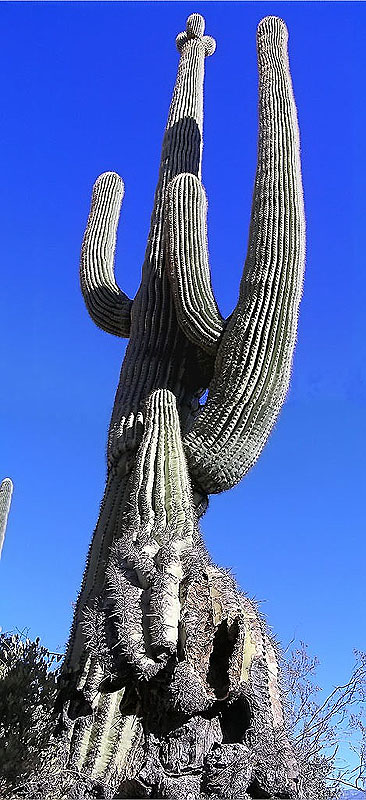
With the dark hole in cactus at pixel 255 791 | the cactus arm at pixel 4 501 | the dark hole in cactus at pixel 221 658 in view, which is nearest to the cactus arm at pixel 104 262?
the dark hole in cactus at pixel 221 658

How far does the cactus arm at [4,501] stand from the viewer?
30.3 feet

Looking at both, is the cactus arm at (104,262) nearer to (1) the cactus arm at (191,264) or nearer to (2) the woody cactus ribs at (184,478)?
(2) the woody cactus ribs at (184,478)

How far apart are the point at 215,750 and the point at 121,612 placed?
2.16ft

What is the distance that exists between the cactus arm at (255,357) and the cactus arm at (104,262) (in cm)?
136

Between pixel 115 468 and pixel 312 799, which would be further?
pixel 115 468

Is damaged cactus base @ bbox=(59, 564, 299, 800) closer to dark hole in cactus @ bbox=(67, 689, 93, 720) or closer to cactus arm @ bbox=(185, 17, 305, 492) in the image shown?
dark hole in cactus @ bbox=(67, 689, 93, 720)

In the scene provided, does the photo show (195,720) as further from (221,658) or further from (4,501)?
(4,501)

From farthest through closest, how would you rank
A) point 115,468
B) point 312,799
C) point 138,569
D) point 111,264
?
point 111,264 → point 115,468 → point 138,569 → point 312,799

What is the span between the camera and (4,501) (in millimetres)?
9391

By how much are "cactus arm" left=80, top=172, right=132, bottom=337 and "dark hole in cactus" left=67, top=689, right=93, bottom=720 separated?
280 cm

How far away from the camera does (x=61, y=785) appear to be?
2672 millimetres

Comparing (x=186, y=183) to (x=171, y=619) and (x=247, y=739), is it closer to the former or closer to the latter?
(x=171, y=619)

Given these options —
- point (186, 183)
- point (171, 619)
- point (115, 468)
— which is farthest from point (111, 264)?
point (171, 619)

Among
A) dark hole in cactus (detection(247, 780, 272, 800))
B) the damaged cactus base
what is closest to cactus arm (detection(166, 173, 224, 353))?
the damaged cactus base
